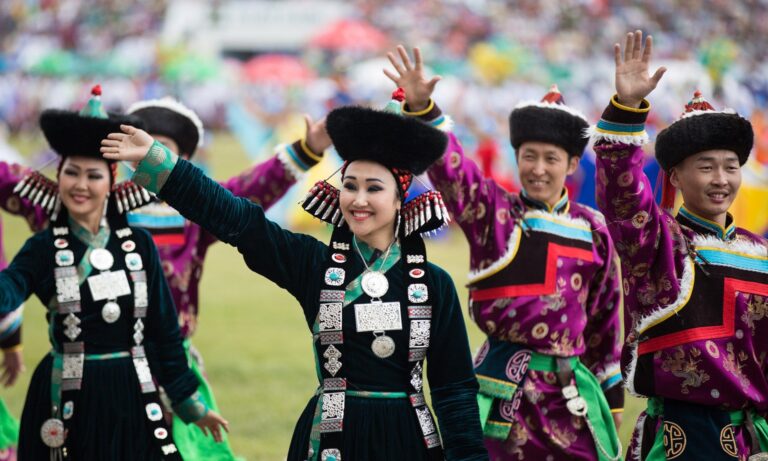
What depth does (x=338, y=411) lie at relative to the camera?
2908 millimetres

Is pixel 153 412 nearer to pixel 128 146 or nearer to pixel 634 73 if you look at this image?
pixel 128 146

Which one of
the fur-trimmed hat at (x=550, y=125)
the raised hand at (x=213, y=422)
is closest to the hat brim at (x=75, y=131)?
the raised hand at (x=213, y=422)

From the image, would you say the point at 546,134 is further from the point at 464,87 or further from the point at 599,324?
the point at 464,87

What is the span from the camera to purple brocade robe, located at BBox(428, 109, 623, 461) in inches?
149

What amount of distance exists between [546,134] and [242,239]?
155 centimetres

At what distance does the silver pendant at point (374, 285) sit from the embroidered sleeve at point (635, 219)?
0.74 metres

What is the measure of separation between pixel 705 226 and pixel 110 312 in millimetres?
2053

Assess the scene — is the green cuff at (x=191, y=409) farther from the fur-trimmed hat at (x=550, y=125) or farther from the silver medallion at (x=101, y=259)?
the fur-trimmed hat at (x=550, y=125)

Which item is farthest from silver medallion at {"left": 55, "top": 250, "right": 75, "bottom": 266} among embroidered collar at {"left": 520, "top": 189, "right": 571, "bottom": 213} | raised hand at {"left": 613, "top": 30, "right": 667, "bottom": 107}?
raised hand at {"left": 613, "top": 30, "right": 667, "bottom": 107}

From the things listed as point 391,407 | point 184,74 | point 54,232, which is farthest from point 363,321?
point 184,74

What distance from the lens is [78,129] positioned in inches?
142

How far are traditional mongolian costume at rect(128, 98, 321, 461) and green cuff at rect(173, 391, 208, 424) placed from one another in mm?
637

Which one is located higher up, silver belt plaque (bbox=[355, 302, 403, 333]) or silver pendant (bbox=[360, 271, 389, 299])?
silver pendant (bbox=[360, 271, 389, 299])

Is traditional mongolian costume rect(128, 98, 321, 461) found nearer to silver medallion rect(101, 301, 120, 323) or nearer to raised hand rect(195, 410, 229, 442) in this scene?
raised hand rect(195, 410, 229, 442)
